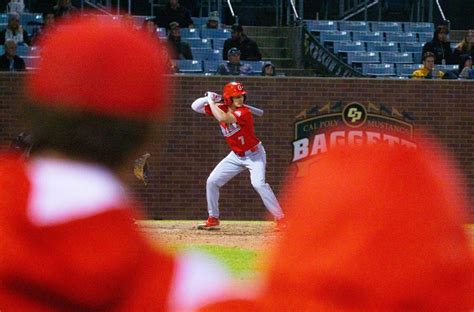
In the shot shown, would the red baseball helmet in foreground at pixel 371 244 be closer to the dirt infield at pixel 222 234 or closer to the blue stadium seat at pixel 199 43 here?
the dirt infield at pixel 222 234

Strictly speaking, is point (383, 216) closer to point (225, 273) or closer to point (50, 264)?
point (225, 273)

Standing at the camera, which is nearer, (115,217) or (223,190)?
(115,217)

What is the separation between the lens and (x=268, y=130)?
1708 centimetres

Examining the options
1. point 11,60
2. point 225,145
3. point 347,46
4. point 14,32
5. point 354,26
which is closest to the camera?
point 11,60

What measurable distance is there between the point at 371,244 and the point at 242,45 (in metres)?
17.4

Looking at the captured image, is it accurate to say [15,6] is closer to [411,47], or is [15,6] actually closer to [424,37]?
[411,47]

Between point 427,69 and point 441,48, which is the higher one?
point 441,48

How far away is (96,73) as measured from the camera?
1.48 meters

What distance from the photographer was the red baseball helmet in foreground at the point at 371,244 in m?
1.29

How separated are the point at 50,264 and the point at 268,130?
51.5 feet

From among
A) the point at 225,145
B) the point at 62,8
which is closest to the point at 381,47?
the point at 225,145

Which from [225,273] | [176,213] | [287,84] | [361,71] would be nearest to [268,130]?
[287,84]

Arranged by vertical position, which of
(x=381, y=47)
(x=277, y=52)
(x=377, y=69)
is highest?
(x=381, y=47)

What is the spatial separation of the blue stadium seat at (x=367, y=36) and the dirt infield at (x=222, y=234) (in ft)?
18.7
